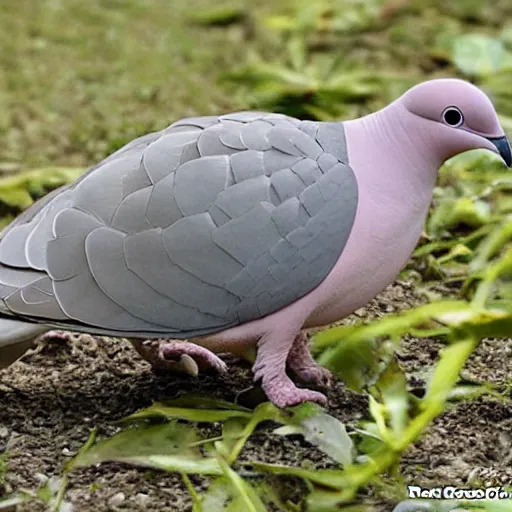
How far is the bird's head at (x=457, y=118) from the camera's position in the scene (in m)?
1.36

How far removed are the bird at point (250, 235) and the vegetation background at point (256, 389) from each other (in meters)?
0.09

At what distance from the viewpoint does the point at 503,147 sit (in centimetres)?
138

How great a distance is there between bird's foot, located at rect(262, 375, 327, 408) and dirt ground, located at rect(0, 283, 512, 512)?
0.16 ft

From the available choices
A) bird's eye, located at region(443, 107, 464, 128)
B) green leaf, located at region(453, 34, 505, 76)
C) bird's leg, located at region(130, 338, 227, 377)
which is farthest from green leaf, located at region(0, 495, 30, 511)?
green leaf, located at region(453, 34, 505, 76)

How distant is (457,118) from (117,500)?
0.65 m

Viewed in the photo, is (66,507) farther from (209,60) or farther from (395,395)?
(209,60)

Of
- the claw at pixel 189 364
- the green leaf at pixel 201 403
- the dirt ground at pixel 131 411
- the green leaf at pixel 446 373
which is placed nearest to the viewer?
the green leaf at pixel 446 373

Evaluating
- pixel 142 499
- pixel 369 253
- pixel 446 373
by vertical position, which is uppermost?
pixel 369 253

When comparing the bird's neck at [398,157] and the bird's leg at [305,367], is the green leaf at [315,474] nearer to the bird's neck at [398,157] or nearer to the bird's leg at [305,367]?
Result: the bird's leg at [305,367]

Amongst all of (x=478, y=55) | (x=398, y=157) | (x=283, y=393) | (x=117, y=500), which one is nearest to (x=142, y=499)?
(x=117, y=500)

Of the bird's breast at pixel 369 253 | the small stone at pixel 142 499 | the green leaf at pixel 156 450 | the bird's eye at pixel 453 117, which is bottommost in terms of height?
the small stone at pixel 142 499

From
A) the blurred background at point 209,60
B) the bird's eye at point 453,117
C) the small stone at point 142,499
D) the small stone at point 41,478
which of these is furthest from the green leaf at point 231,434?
the blurred background at point 209,60

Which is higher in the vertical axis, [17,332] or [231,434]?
[17,332]

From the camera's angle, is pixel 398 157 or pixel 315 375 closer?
pixel 398 157
